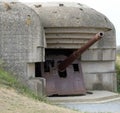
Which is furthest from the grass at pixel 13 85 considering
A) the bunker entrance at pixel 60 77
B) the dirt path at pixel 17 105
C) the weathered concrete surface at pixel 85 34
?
the weathered concrete surface at pixel 85 34

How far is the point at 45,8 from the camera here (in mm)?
14086

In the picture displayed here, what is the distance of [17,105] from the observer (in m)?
Result: 7.77

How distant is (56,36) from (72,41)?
0.51 meters

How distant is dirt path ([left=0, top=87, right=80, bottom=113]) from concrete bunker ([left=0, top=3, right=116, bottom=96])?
277cm

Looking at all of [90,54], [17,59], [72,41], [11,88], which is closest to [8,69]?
[17,59]

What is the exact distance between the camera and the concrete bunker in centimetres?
1146

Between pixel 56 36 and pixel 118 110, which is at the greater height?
pixel 56 36

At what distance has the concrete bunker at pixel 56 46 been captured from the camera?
11.5m

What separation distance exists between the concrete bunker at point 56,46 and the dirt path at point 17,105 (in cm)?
277

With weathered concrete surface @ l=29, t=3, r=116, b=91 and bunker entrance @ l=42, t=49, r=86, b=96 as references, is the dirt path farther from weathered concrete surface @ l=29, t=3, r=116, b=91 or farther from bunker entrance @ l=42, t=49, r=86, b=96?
weathered concrete surface @ l=29, t=3, r=116, b=91

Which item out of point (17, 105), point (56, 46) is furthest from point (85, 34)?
point (17, 105)

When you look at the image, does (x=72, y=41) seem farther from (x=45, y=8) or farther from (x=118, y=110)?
(x=118, y=110)

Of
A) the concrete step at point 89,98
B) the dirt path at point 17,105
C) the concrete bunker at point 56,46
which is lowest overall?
the concrete step at point 89,98

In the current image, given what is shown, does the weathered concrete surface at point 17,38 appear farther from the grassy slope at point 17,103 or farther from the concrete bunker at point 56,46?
the grassy slope at point 17,103
